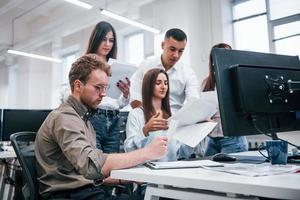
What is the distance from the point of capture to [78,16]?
680 centimetres

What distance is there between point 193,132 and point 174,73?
1066mm

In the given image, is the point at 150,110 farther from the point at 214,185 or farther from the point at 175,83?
the point at 214,185

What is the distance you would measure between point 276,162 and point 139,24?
4647mm

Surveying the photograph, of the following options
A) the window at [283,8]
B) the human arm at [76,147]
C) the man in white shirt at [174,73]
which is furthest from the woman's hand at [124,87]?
the window at [283,8]

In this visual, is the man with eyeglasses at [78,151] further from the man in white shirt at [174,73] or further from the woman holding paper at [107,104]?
the man in white shirt at [174,73]

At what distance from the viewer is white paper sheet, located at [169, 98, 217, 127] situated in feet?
3.83

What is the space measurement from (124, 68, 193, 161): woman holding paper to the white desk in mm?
820

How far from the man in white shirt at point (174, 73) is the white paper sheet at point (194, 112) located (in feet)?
2.80

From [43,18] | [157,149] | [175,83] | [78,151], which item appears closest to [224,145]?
[175,83]

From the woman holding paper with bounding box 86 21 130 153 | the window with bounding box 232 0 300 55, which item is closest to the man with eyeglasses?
the woman holding paper with bounding box 86 21 130 153

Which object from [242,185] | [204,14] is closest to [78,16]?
[204,14]

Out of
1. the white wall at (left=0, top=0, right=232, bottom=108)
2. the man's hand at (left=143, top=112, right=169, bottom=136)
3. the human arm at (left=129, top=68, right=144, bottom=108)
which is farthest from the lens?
the white wall at (left=0, top=0, right=232, bottom=108)

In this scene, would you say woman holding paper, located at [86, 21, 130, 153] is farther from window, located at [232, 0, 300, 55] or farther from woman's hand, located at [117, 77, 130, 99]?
window, located at [232, 0, 300, 55]

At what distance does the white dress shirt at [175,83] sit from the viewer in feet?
6.94
